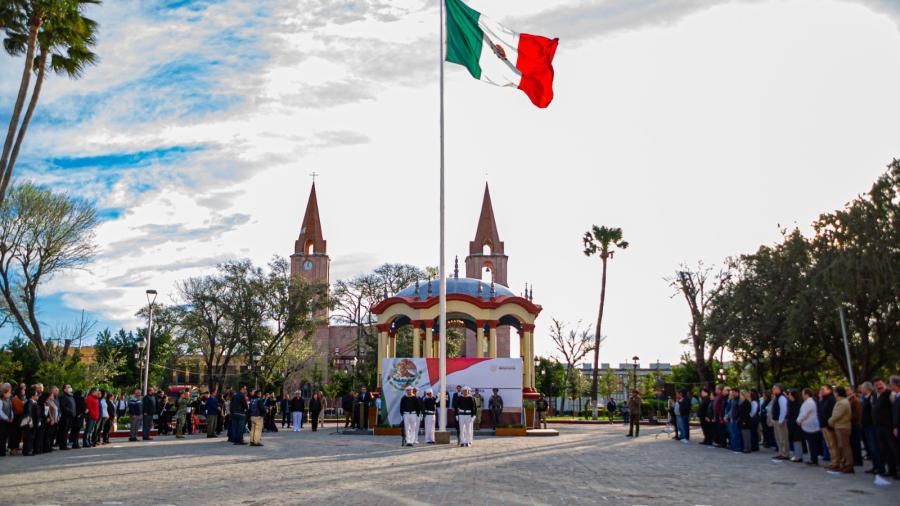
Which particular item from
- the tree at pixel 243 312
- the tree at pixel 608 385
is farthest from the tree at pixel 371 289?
the tree at pixel 608 385

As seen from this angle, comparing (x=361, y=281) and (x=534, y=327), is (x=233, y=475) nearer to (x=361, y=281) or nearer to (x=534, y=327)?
(x=534, y=327)

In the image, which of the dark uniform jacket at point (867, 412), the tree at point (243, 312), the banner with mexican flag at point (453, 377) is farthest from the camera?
the tree at point (243, 312)

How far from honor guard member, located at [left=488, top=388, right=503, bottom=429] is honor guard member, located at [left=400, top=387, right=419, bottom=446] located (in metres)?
6.48

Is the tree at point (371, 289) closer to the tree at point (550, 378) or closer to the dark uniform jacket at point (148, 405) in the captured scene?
the tree at point (550, 378)

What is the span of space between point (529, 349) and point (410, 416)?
13538 mm

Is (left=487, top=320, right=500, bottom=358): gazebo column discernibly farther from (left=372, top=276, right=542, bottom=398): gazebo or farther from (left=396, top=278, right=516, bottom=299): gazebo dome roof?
(left=396, top=278, right=516, bottom=299): gazebo dome roof

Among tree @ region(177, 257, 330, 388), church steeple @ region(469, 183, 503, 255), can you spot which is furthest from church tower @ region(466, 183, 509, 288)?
tree @ region(177, 257, 330, 388)

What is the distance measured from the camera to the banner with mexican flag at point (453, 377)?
82.2 feet

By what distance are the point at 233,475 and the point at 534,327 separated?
Result: 21733 mm

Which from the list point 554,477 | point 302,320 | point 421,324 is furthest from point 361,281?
point 554,477

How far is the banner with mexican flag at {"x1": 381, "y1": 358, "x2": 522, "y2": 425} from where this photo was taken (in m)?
25.0

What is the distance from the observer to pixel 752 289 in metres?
37.1

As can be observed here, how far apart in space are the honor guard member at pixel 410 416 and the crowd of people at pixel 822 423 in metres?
8.25

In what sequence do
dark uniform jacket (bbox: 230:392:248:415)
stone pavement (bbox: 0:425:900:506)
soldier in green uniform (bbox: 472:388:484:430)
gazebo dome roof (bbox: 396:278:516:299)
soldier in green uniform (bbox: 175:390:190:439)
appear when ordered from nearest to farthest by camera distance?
stone pavement (bbox: 0:425:900:506) < dark uniform jacket (bbox: 230:392:248:415) < soldier in green uniform (bbox: 175:390:190:439) < soldier in green uniform (bbox: 472:388:484:430) < gazebo dome roof (bbox: 396:278:516:299)
